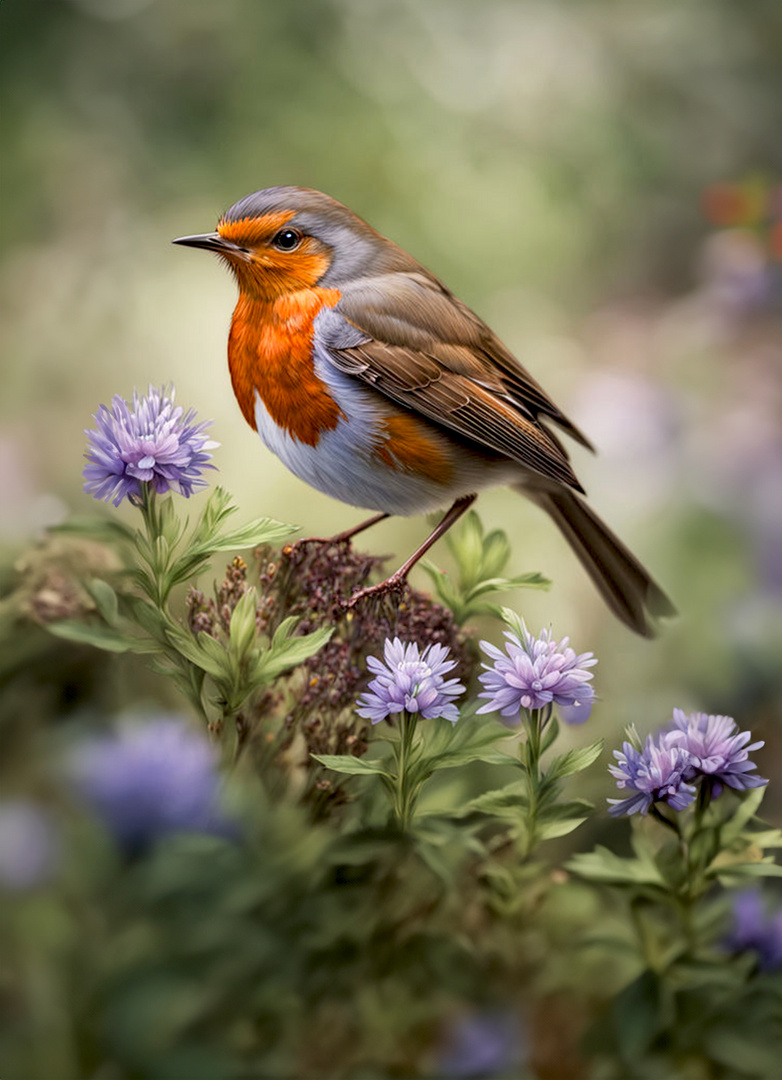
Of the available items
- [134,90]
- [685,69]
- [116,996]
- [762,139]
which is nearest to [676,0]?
[685,69]

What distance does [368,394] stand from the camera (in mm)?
1244

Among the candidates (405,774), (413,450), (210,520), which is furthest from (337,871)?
(413,450)

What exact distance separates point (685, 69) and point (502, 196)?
2.24 ft

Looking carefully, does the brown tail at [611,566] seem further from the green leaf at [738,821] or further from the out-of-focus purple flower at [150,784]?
the out-of-focus purple flower at [150,784]

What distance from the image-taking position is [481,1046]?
40.9 inches

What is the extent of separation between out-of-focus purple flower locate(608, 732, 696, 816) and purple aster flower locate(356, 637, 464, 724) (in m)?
0.16

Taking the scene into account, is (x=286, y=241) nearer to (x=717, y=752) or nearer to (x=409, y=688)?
(x=409, y=688)

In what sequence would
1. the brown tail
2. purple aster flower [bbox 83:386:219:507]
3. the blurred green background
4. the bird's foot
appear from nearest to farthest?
purple aster flower [bbox 83:386:219:507]
the bird's foot
the brown tail
the blurred green background

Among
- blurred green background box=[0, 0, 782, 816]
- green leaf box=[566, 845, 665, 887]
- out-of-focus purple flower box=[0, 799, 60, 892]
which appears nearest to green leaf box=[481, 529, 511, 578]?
green leaf box=[566, 845, 665, 887]

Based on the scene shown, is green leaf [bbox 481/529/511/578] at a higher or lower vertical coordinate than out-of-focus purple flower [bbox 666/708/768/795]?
higher

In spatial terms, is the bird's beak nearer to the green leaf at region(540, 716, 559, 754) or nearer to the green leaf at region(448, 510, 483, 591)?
the green leaf at region(448, 510, 483, 591)

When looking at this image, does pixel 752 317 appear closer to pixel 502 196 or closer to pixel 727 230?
pixel 727 230

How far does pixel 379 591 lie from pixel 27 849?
1.32 feet

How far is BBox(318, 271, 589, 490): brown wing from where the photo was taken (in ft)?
4.09
